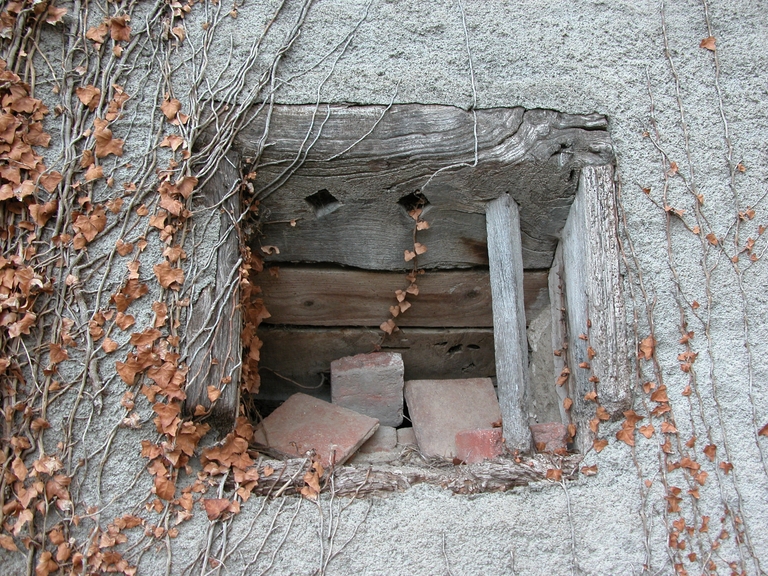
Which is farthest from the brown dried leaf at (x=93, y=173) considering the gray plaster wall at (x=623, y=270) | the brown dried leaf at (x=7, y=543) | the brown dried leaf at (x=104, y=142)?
the brown dried leaf at (x=7, y=543)

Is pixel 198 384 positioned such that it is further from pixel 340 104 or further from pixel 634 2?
pixel 634 2

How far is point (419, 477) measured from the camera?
1878 mm

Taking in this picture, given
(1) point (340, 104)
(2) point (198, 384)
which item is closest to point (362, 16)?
(1) point (340, 104)

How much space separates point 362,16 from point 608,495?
65.6 inches

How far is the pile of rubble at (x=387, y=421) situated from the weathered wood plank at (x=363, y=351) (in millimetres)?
109

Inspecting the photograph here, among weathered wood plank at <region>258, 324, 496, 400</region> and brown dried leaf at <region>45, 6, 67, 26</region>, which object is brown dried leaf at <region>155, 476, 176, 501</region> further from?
brown dried leaf at <region>45, 6, 67, 26</region>

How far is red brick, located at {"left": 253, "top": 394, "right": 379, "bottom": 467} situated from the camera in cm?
211

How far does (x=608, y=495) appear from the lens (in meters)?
1.84

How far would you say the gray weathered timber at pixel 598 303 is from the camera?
191 cm

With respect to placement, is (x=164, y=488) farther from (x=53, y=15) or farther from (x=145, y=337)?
(x=53, y=15)

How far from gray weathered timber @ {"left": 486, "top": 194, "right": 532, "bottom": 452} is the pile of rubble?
81 mm

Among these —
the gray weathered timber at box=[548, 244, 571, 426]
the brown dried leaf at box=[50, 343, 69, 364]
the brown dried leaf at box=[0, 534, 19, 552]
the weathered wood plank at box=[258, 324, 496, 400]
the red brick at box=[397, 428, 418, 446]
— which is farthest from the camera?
Answer: the weathered wood plank at box=[258, 324, 496, 400]

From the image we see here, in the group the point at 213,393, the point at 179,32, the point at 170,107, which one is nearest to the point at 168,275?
the point at 213,393

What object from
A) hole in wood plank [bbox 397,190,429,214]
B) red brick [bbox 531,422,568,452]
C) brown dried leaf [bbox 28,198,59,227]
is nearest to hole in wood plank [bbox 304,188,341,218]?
hole in wood plank [bbox 397,190,429,214]
